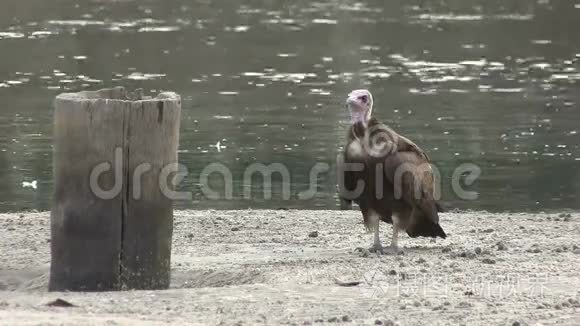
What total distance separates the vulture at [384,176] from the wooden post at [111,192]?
173 centimetres

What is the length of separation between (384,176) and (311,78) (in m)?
14.2

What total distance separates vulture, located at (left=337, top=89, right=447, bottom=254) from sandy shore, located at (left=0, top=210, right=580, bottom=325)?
0.30 meters

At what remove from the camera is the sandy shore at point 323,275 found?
7410 mm

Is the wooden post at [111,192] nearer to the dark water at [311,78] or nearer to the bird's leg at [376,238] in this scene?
the bird's leg at [376,238]

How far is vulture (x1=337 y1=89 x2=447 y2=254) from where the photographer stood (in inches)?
374

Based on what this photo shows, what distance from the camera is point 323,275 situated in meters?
8.69

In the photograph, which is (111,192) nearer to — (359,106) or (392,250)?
(359,106)

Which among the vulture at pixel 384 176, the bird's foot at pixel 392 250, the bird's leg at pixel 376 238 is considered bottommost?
the bird's foot at pixel 392 250

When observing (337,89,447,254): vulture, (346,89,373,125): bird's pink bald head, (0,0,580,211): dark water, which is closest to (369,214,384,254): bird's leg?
(337,89,447,254): vulture

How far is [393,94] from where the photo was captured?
22.0m

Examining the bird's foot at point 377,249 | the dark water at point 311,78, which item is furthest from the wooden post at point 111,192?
the dark water at point 311,78

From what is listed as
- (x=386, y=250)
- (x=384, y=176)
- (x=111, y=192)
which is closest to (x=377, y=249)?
(x=386, y=250)

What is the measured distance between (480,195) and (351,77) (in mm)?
9622

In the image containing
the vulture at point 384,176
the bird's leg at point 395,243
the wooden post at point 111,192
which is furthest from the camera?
the bird's leg at point 395,243
